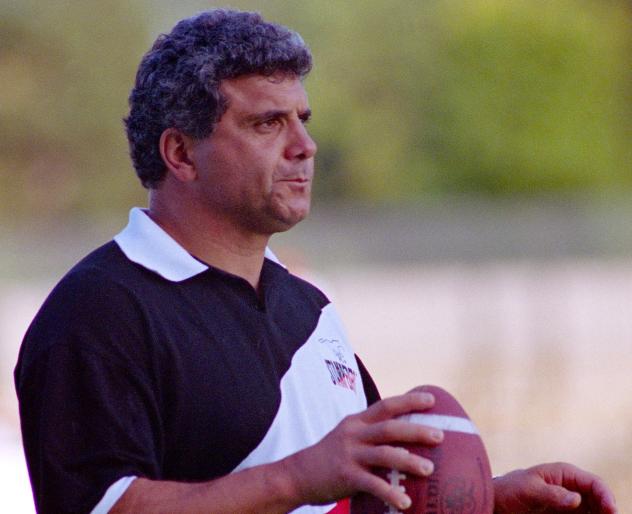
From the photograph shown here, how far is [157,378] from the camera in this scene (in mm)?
3004

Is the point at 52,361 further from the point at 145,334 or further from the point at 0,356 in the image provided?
the point at 0,356

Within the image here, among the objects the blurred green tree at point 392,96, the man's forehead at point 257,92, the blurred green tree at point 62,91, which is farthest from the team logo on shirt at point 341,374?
the blurred green tree at point 62,91

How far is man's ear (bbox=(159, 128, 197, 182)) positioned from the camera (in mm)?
3365

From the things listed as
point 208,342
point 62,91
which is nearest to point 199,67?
point 208,342

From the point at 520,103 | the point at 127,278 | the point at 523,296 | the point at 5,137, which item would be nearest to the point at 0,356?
the point at 523,296

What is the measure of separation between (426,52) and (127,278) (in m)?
30.7

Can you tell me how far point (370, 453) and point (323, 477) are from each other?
0.13 m

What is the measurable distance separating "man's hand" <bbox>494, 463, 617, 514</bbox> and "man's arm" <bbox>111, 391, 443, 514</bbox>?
679 millimetres

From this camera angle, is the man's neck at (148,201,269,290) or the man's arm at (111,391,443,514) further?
the man's neck at (148,201,269,290)

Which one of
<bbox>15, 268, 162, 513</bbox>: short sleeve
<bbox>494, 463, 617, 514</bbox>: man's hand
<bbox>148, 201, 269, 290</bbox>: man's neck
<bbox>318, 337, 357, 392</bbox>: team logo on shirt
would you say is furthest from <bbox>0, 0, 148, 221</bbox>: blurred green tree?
<bbox>15, 268, 162, 513</bbox>: short sleeve

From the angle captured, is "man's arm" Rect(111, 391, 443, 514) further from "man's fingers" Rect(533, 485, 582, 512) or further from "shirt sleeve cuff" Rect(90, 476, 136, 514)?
"man's fingers" Rect(533, 485, 582, 512)

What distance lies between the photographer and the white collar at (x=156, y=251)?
3.22 meters

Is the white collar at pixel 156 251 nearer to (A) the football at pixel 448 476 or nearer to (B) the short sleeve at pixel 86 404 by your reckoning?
(B) the short sleeve at pixel 86 404

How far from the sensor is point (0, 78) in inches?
1129
